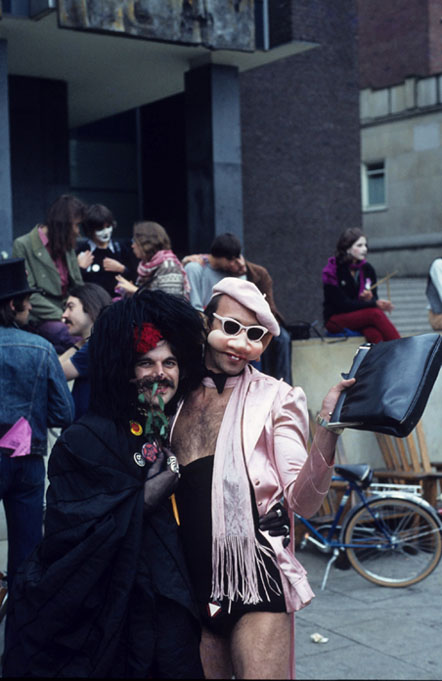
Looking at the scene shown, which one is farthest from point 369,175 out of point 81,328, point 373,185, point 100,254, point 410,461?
point 81,328

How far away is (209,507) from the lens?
2883 mm

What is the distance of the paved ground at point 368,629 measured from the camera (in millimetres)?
4938

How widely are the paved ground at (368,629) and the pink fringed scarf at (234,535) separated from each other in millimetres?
1661

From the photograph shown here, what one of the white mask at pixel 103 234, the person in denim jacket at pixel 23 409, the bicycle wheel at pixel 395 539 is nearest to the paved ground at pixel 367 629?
the bicycle wheel at pixel 395 539

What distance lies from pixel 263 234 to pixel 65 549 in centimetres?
1221

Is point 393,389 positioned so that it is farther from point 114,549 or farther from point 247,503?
point 114,549

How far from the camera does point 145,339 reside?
9.35ft

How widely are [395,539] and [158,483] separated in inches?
176

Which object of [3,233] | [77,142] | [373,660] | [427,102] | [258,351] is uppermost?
[427,102]

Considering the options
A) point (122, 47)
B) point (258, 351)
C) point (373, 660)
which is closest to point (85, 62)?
point (122, 47)

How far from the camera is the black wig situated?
282 centimetres

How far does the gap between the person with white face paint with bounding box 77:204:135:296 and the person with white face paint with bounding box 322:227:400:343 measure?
7.07 feet

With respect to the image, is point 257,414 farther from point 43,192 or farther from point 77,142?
point 77,142

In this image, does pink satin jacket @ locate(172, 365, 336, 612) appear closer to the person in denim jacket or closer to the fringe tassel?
the fringe tassel
